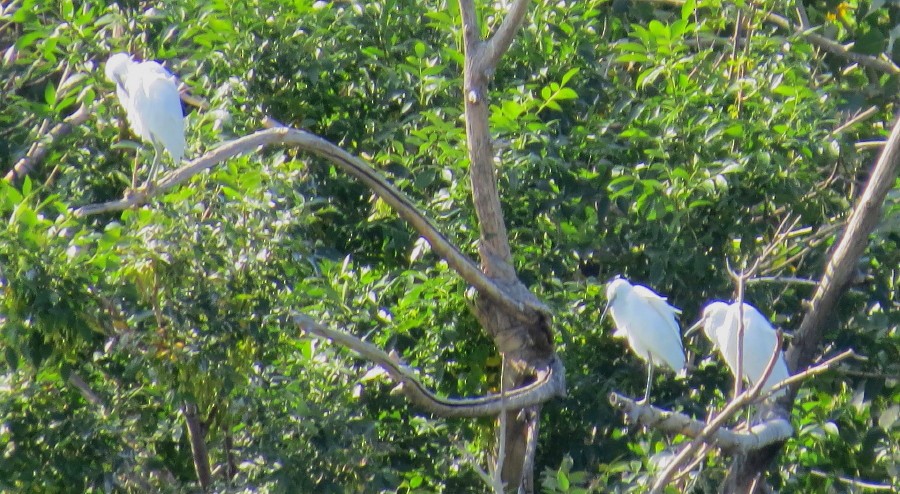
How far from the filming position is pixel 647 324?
3.95 metres

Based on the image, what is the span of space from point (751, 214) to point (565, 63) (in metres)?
0.92

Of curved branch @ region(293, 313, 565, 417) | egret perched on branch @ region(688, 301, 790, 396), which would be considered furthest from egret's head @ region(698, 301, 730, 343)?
curved branch @ region(293, 313, 565, 417)

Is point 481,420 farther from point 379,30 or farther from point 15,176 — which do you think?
point 15,176

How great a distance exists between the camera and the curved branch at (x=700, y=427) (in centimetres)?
342

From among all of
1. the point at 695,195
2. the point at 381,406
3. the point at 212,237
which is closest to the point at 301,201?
the point at 212,237

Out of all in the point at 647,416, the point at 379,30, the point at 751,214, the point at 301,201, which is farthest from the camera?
the point at 379,30

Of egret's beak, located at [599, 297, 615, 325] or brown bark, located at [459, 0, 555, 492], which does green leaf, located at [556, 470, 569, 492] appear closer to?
brown bark, located at [459, 0, 555, 492]

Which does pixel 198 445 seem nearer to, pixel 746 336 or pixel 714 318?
pixel 714 318

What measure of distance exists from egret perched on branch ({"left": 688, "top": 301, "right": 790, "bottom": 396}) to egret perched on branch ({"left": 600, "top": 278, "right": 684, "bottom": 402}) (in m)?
0.13

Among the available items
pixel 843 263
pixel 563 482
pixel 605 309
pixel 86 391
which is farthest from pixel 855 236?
pixel 86 391

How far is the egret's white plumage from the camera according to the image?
4109 mm

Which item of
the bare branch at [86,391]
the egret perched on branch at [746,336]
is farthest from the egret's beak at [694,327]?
the bare branch at [86,391]

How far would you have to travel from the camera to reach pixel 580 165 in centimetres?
459

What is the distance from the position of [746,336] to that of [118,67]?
2509 millimetres
